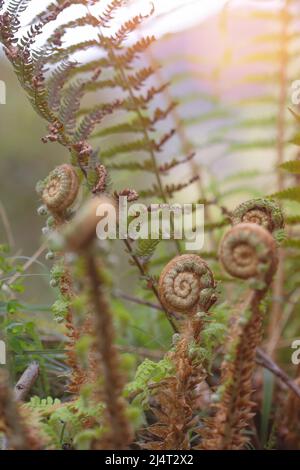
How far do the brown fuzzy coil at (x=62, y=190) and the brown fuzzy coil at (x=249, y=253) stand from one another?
34 cm

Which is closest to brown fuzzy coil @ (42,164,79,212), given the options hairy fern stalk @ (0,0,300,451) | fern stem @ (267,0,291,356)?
hairy fern stalk @ (0,0,300,451)

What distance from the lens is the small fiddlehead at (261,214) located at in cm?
114

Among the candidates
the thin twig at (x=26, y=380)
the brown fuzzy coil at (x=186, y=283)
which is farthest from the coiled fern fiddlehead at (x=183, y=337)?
the thin twig at (x=26, y=380)

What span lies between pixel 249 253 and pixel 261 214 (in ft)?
0.82

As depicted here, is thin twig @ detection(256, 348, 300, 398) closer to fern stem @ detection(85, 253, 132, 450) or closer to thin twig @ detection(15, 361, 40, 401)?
thin twig @ detection(15, 361, 40, 401)

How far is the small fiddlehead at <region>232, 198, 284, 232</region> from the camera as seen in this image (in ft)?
3.75

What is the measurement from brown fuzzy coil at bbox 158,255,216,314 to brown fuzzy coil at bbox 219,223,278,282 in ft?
0.59

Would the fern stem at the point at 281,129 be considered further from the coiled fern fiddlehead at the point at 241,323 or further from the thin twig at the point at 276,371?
the coiled fern fiddlehead at the point at 241,323

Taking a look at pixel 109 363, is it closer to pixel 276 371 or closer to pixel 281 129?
pixel 276 371

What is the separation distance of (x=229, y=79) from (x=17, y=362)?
233 cm

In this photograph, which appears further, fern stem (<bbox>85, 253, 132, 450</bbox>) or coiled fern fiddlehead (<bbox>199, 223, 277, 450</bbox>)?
coiled fern fiddlehead (<bbox>199, 223, 277, 450</bbox>)

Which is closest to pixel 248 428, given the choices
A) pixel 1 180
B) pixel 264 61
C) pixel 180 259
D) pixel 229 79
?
pixel 180 259

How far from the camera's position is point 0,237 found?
138 inches

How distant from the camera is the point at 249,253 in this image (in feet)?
3.00
